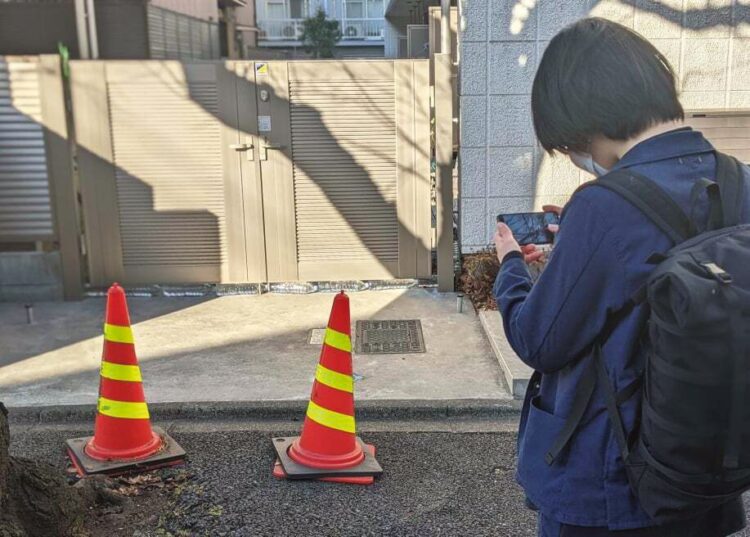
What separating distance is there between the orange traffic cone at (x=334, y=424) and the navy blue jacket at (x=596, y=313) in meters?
A: 2.13

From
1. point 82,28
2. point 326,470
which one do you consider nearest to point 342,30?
point 82,28

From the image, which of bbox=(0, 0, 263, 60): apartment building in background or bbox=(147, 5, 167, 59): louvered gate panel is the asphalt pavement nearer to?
bbox=(0, 0, 263, 60): apartment building in background

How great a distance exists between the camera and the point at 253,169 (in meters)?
6.91

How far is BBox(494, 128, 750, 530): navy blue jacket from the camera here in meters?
1.51

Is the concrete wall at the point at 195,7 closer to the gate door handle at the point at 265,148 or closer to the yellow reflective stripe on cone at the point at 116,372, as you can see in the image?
Result: the gate door handle at the point at 265,148

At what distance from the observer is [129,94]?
22.4 ft

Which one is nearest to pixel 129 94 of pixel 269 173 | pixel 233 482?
pixel 269 173

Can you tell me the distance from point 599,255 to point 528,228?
0.56 m

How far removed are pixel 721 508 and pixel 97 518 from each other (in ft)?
8.59

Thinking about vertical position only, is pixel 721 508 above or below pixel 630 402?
below

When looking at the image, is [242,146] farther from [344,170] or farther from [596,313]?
[596,313]

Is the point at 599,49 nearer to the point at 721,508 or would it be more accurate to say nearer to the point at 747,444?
the point at 747,444

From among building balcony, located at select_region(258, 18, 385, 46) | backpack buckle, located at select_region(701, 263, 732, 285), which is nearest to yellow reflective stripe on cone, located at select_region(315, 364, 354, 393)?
backpack buckle, located at select_region(701, 263, 732, 285)

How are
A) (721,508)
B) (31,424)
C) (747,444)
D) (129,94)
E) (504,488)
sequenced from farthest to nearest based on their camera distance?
(129,94) → (31,424) → (504,488) → (721,508) → (747,444)
